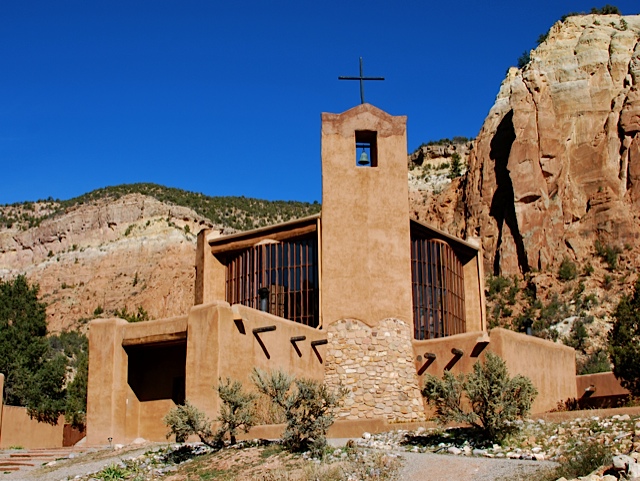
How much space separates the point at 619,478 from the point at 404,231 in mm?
13870

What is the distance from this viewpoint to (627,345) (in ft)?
84.1

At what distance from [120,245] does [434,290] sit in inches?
2210

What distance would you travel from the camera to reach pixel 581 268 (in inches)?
2269

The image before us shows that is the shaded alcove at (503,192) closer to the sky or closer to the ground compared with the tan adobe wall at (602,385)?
closer to the sky

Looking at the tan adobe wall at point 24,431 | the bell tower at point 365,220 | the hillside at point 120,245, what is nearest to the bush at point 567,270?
the hillside at point 120,245

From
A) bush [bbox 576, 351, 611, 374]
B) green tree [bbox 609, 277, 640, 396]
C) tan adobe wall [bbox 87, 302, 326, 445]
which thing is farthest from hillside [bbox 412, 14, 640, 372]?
tan adobe wall [bbox 87, 302, 326, 445]

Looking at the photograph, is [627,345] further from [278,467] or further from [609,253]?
[609,253]

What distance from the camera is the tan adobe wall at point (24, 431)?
26359mm

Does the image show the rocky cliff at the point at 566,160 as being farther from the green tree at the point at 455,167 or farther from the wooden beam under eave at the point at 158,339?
the wooden beam under eave at the point at 158,339

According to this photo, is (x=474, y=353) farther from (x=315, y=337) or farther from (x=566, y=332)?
(x=566, y=332)

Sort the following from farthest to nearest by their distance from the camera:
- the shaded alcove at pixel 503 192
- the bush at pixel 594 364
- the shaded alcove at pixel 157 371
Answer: the shaded alcove at pixel 503 192
the bush at pixel 594 364
the shaded alcove at pixel 157 371

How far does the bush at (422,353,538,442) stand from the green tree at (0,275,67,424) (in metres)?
17.0

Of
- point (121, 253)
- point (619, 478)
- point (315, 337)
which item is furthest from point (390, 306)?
point (121, 253)

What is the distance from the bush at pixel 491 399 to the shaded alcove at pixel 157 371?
881 centimetres
